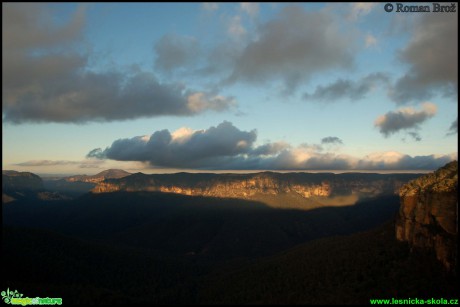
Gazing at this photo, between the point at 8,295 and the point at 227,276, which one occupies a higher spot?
the point at 8,295

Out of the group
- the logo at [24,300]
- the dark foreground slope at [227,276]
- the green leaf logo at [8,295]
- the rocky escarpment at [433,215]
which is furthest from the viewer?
the dark foreground slope at [227,276]

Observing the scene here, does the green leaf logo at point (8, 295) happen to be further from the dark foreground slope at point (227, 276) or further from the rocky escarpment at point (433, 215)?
the rocky escarpment at point (433, 215)

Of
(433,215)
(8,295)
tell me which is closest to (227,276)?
(8,295)

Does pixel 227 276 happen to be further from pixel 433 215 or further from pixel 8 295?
pixel 433 215

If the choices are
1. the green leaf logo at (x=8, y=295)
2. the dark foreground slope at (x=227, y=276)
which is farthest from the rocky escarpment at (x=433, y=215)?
the green leaf logo at (x=8, y=295)

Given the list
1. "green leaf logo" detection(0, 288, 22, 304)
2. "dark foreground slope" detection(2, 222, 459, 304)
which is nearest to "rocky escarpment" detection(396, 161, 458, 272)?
"dark foreground slope" detection(2, 222, 459, 304)
